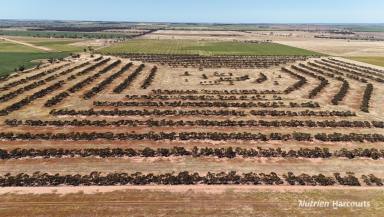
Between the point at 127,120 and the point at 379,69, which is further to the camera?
the point at 379,69

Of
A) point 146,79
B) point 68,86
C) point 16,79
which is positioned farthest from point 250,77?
point 16,79

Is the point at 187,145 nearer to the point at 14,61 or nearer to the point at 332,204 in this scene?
the point at 332,204

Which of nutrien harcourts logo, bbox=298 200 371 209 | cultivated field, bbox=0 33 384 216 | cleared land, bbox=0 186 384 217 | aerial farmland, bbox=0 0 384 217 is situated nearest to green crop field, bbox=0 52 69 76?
aerial farmland, bbox=0 0 384 217

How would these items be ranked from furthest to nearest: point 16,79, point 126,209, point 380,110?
point 16,79 → point 380,110 → point 126,209

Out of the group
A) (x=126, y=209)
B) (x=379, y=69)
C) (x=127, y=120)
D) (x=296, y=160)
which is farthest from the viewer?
(x=379, y=69)

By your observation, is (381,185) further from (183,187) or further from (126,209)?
(126,209)

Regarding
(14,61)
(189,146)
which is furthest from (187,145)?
(14,61)

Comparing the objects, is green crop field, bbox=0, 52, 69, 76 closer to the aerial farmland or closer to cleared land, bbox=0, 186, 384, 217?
the aerial farmland

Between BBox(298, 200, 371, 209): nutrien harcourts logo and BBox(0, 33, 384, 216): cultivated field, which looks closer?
BBox(298, 200, 371, 209): nutrien harcourts logo
